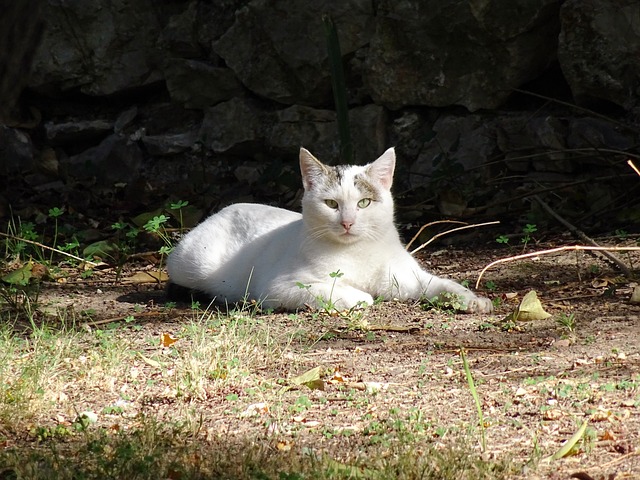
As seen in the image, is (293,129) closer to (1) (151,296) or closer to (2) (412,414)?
(1) (151,296)

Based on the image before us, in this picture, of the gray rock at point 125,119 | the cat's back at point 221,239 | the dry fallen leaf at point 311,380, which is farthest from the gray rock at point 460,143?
the dry fallen leaf at point 311,380

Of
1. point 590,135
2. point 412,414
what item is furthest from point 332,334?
point 590,135

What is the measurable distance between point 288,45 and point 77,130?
1946mm

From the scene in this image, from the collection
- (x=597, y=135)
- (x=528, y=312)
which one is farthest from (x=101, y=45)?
(x=528, y=312)

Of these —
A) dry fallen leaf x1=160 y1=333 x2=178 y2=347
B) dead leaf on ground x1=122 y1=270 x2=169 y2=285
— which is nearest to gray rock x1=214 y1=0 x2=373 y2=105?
dead leaf on ground x1=122 y1=270 x2=169 y2=285

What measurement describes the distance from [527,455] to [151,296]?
3.14 metres

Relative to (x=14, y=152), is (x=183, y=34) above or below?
above

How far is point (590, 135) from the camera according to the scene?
20.8 ft

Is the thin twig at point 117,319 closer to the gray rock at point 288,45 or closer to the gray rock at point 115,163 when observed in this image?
the gray rock at point 288,45

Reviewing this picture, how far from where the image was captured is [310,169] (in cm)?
481

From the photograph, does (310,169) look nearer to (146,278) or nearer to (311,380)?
(146,278)

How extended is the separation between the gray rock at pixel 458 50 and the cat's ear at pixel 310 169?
7.37ft

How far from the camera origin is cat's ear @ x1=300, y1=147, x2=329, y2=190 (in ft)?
15.6

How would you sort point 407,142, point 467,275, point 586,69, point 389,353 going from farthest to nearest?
1. point 407,142
2. point 586,69
3. point 467,275
4. point 389,353
